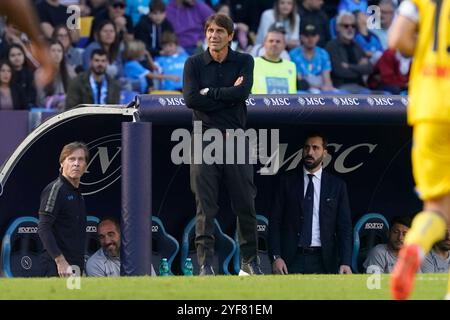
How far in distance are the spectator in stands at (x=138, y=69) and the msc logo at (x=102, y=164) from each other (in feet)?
13.0

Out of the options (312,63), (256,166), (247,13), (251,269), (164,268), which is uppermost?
(247,13)

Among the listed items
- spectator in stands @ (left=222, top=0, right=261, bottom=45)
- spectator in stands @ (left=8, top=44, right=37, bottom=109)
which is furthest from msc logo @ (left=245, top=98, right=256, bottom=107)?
spectator in stands @ (left=222, top=0, right=261, bottom=45)

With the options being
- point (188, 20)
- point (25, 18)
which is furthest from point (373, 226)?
point (25, 18)

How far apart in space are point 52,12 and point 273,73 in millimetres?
4403

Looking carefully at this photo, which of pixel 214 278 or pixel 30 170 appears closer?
pixel 214 278

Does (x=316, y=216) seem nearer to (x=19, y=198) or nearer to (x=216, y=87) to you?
(x=216, y=87)

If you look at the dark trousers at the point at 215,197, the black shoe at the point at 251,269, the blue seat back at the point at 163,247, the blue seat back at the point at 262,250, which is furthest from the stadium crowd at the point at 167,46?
the black shoe at the point at 251,269

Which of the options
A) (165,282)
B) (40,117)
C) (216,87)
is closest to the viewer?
(165,282)

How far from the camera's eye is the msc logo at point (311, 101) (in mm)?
11482

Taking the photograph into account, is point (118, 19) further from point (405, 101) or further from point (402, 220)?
point (405, 101)

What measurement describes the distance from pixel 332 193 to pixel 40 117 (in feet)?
11.6

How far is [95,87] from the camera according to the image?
49.1 feet

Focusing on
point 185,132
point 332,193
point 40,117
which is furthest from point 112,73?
point 332,193

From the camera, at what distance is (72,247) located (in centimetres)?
1097
